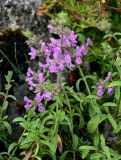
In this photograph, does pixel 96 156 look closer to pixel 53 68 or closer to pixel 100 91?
pixel 100 91

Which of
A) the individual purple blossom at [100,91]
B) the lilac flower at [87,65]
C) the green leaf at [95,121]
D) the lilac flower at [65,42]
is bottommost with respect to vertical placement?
the lilac flower at [87,65]

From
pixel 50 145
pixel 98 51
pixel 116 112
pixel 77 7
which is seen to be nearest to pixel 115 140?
pixel 116 112

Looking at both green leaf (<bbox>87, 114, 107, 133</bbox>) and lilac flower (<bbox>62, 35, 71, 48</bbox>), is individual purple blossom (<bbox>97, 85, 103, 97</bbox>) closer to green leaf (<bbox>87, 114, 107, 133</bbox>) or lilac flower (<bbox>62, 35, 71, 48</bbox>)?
green leaf (<bbox>87, 114, 107, 133</bbox>)

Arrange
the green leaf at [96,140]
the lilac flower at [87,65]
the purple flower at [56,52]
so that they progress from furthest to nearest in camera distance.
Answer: the lilac flower at [87,65] < the green leaf at [96,140] < the purple flower at [56,52]

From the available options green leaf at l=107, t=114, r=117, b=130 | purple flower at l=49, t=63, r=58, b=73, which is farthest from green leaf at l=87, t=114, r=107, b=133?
purple flower at l=49, t=63, r=58, b=73

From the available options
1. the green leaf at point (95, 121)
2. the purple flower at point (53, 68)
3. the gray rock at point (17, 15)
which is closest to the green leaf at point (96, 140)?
the green leaf at point (95, 121)

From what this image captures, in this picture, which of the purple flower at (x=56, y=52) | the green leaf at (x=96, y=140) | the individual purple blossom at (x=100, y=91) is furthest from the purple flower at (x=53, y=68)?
the green leaf at (x=96, y=140)

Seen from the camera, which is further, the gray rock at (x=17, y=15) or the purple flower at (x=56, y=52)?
the gray rock at (x=17, y=15)

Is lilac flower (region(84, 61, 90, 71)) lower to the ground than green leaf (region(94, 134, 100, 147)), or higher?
higher

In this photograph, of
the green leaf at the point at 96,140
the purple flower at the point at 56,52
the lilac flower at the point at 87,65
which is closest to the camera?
the purple flower at the point at 56,52

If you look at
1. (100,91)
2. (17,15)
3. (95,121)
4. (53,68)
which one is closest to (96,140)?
(95,121)

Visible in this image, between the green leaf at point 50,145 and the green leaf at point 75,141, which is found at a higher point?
the green leaf at point 50,145

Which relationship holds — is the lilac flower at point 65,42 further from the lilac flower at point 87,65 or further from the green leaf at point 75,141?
the lilac flower at point 87,65
